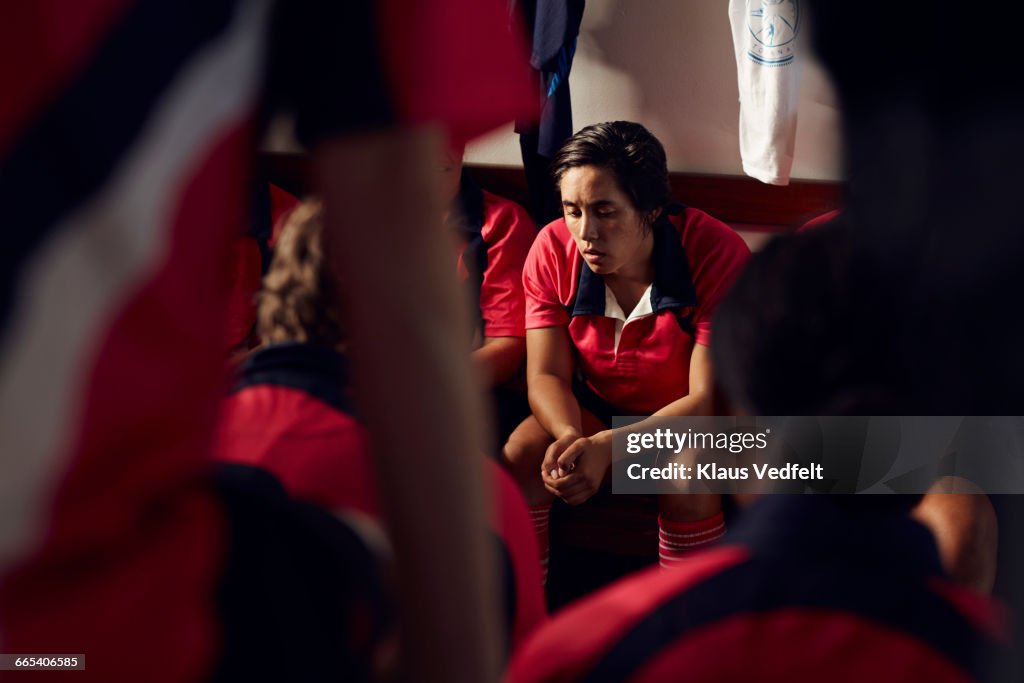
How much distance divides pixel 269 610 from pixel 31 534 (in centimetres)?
14

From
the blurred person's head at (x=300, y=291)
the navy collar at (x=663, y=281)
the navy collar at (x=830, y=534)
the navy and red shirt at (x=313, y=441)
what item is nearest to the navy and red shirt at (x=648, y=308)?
the navy collar at (x=663, y=281)

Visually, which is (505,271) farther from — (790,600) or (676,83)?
(790,600)

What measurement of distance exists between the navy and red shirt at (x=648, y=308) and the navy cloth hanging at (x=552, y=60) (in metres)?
0.44

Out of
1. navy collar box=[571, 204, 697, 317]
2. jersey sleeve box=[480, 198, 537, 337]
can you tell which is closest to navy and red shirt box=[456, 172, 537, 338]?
jersey sleeve box=[480, 198, 537, 337]

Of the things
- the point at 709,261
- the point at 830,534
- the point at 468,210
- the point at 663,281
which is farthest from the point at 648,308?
the point at 830,534

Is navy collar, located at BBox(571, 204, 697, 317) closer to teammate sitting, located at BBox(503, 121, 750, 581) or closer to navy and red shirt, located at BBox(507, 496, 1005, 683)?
teammate sitting, located at BBox(503, 121, 750, 581)

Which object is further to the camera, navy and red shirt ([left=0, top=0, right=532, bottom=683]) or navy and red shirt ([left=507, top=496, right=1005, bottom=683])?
navy and red shirt ([left=507, top=496, right=1005, bottom=683])

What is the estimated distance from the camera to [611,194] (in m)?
2.42

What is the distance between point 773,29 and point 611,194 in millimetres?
750

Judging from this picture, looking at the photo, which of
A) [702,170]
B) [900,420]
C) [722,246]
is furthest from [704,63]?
[900,420]

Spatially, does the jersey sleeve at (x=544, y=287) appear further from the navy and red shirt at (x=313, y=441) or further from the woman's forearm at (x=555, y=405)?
the navy and red shirt at (x=313, y=441)

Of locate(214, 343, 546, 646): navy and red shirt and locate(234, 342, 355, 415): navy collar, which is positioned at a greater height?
locate(234, 342, 355, 415): navy collar

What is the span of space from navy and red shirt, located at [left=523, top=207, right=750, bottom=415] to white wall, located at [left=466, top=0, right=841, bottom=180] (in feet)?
1.91

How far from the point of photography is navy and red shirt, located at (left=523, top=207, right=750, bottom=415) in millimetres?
2410
